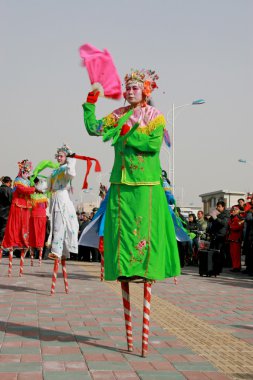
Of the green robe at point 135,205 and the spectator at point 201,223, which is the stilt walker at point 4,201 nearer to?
the spectator at point 201,223

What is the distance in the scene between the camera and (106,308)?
8078 millimetres

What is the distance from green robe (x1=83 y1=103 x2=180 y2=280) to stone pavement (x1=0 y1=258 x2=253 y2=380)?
705mm

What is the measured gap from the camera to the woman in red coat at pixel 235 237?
57.0ft

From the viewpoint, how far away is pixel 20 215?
1325cm

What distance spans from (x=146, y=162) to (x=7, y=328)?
2.28m

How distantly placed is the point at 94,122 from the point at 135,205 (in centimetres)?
80

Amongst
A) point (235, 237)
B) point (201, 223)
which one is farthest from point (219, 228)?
point (201, 223)

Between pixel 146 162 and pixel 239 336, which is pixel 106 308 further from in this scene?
pixel 146 162

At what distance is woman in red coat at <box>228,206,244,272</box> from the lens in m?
17.4

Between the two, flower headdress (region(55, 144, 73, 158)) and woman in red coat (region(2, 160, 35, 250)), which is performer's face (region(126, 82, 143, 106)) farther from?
woman in red coat (region(2, 160, 35, 250))

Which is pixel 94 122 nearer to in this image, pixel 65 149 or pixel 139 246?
pixel 139 246

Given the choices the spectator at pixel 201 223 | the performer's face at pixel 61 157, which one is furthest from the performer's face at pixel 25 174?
the spectator at pixel 201 223

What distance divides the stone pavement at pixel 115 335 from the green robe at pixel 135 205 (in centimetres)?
70

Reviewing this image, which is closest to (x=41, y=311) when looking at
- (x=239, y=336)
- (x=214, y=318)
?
(x=214, y=318)
